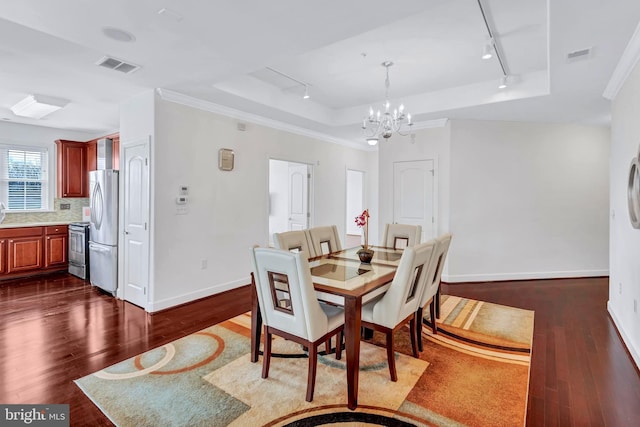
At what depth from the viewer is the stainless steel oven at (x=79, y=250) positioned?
17.1 ft

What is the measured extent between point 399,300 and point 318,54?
2.60m

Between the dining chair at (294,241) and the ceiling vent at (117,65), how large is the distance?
2.08 meters

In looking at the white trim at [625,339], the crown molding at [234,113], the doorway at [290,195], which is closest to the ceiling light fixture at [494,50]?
the white trim at [625,339]

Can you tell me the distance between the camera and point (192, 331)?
3283 mm

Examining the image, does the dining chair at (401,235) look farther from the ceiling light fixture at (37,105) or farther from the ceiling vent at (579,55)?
the ceiling light fixture at (37,105)

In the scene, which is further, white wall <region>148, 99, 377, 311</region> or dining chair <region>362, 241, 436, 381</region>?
white wall <region>148, 99, 377, 311</region>

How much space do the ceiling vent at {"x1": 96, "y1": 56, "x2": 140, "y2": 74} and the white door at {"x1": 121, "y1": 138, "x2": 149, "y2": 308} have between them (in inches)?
32.7

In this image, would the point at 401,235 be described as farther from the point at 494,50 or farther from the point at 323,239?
the point at 494,50

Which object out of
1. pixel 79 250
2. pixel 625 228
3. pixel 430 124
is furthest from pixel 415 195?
pixel 79 250

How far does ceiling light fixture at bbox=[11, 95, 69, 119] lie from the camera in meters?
4.28

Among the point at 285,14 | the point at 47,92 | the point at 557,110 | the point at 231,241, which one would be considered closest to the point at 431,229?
the point at 557,110

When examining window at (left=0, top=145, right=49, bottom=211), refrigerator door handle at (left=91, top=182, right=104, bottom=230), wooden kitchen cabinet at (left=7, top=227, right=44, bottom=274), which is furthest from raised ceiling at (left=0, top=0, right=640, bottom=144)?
wooden kitchen cabinet at (left=7, top=227, right=44, bottom=274)

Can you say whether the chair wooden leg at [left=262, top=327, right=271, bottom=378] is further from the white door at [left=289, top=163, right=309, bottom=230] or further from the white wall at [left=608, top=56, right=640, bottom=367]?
the white door at [left=289, top=163, right=309, bottom=230]

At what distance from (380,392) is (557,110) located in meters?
4.41
